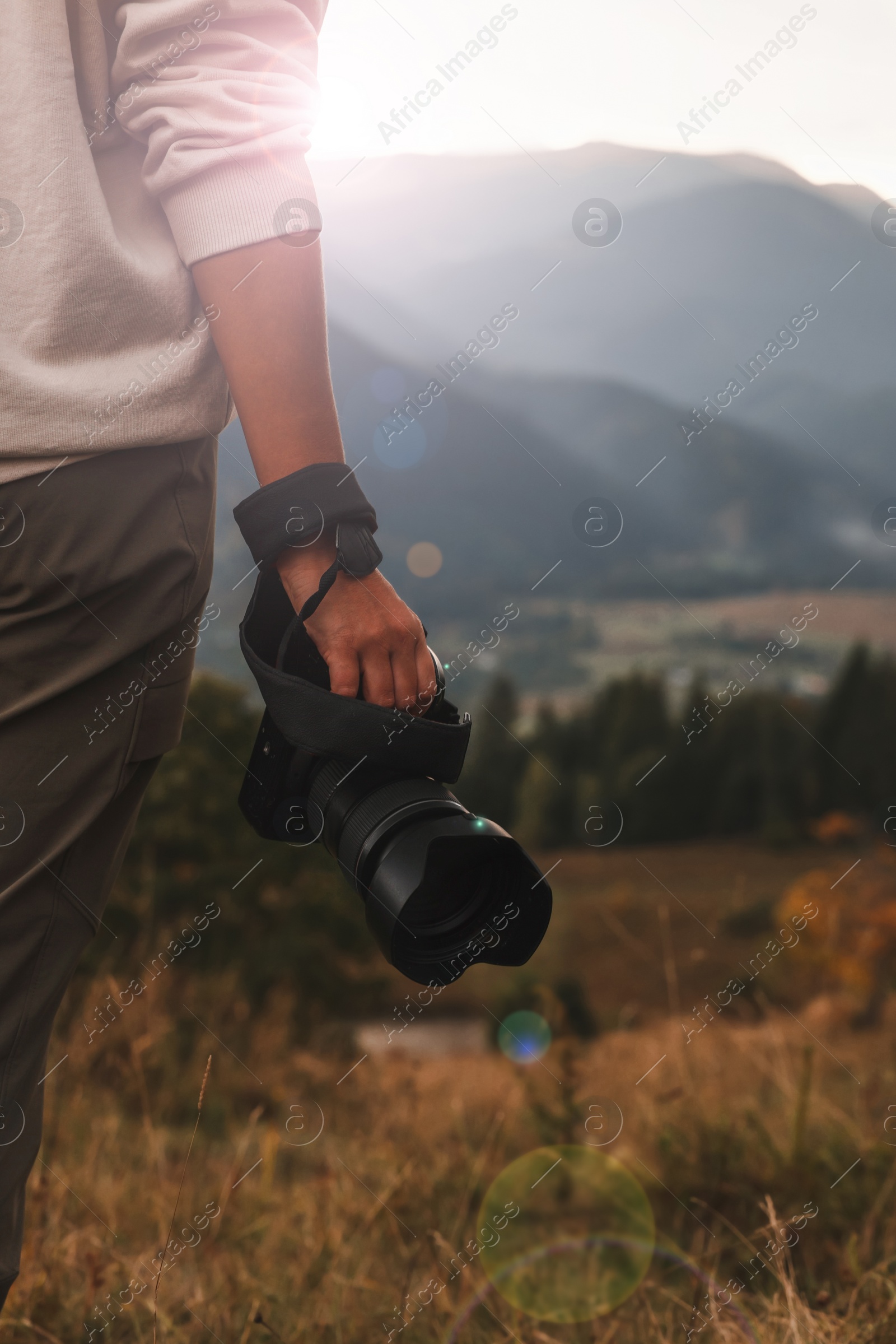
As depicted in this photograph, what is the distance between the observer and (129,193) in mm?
818

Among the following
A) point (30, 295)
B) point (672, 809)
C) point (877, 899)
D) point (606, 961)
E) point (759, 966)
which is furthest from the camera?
point (672, 809)

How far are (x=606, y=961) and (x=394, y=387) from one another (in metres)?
17.6

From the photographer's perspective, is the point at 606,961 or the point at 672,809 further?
the point at 672,809

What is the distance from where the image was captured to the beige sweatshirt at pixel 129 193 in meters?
0.72

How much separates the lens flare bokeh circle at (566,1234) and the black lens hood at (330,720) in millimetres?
1157

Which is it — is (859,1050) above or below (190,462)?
below

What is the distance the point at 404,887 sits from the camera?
794 millimetres

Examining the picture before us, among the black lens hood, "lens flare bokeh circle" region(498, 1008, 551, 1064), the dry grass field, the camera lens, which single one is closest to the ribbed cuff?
the black lens hood

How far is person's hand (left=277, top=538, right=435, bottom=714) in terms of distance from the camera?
773 mm

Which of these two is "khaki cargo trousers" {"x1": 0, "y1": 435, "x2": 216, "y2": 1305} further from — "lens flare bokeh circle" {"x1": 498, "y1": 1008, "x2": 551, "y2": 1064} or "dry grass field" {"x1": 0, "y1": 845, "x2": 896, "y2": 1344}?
"lens flare bokeh circle" {"x1": 498, "y1": 1008, "x2": 551, "y2": 1064}

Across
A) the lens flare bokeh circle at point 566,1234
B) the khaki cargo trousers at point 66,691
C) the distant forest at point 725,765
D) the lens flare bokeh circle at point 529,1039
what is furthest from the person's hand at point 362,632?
the distant forest at point 725,765

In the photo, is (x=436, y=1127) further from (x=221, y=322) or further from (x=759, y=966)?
(x=221, y=322)

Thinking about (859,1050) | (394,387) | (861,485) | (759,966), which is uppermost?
(759,966)

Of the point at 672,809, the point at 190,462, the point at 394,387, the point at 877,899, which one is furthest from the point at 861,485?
the point at 190,462
